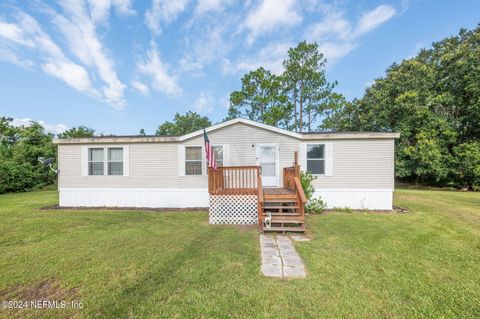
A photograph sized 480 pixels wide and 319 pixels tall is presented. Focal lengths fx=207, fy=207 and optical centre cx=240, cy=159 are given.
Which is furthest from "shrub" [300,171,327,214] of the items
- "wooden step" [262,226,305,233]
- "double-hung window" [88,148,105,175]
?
"double-hung window" [88,148,105,175]

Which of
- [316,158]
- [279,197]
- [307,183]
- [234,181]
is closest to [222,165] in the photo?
[234,181]

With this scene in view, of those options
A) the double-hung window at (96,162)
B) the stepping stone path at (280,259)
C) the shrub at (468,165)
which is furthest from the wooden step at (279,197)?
the shrub at (468,165)

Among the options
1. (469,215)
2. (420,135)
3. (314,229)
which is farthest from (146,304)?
(420,135)

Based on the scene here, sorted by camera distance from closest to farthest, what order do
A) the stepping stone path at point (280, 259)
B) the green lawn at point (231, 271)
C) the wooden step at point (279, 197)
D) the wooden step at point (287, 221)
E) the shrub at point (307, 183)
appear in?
1. the green lawn at point (231, 271)
2. the stepping stone path at point (280, 259)
3. the wooden step at point (287, 221)
4. the wooden step at point (279, 197)
5. the shrub at point (307, 183)

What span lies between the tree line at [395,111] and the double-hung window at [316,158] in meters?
12.7

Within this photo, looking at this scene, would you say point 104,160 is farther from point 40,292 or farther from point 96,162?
point 40,292

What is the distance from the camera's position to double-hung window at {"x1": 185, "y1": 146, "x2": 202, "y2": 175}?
877 centimetres

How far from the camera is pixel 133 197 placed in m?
8.98

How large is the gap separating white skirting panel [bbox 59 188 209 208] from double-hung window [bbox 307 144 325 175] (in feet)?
14.9

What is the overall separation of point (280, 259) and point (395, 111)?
20079 millimetres

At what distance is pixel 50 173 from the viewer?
57.9 feet

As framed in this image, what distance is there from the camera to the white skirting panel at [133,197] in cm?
876

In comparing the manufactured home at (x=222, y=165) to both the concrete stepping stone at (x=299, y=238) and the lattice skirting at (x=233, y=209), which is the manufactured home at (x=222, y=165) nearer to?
the lattice skirting at (x=233, y=209)

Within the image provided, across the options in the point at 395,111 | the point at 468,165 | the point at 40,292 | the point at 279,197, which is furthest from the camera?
the point at 395,111
